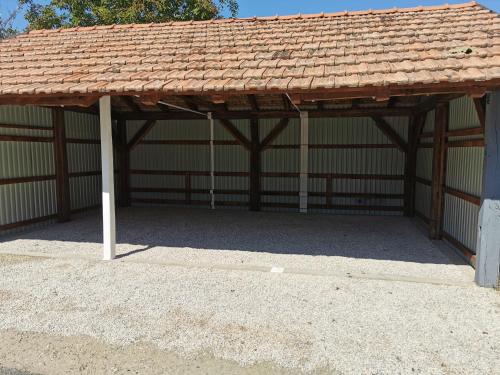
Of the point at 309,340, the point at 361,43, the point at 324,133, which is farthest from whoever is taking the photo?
the point at 324,133

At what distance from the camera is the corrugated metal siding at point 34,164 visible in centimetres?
717

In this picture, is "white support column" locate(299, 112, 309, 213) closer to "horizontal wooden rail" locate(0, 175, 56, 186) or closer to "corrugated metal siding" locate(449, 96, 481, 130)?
"corrugated metal siding" locate(449, 96, 481, 130)

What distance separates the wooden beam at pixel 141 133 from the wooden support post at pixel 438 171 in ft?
24.1

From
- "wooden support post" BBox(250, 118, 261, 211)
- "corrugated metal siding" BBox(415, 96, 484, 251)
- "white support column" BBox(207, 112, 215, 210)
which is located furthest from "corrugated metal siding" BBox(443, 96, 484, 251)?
"white support column" BBox(207, 112, 215, 210)

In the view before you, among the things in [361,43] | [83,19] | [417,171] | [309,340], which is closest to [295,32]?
[361,43]

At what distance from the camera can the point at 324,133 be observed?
9.86m

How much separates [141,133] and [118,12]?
652 cm

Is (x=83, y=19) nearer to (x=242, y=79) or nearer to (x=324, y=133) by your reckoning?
(x=324, y=133)

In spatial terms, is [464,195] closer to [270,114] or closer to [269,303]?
[269,303]

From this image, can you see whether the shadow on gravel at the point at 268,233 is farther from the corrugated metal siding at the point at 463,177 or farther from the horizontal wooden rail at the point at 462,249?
the corrugated metal siding at the point at 463,177

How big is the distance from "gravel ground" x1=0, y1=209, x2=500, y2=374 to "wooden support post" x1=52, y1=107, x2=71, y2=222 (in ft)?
5.77

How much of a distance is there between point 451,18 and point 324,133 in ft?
12.9

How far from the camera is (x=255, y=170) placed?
10.2m

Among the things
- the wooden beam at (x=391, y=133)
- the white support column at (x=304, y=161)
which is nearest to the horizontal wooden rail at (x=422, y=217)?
the wooden beam at (x=391, y=133)
